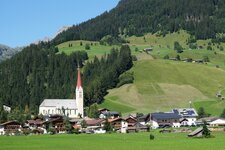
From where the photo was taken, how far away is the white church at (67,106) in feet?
586

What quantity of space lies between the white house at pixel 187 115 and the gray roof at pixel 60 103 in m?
35.0

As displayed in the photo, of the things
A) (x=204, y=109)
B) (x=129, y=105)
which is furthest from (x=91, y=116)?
(x=204, y=109)

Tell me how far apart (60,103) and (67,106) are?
3.60 m

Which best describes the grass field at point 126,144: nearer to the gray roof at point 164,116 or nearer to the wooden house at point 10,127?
the wooden house at point 10,127

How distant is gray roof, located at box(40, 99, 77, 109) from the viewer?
18038 cm

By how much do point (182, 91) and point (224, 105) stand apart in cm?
2467

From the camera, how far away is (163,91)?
194 m

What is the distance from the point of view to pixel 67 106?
181 m

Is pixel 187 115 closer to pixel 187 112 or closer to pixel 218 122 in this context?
pixel 187 112

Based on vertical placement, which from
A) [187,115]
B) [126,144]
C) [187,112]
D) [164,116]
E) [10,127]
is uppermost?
[187,112]

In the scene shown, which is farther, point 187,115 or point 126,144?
point 187,115

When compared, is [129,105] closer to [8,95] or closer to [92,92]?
[92,92]

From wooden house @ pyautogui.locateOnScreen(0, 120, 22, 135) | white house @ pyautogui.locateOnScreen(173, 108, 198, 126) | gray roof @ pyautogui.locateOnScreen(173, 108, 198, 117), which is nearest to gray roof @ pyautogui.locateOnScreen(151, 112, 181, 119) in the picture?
white house @ pyautogui.locateOnScreen(173, 108, 198, 126)

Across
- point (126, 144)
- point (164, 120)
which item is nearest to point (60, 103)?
point (164, 120)
